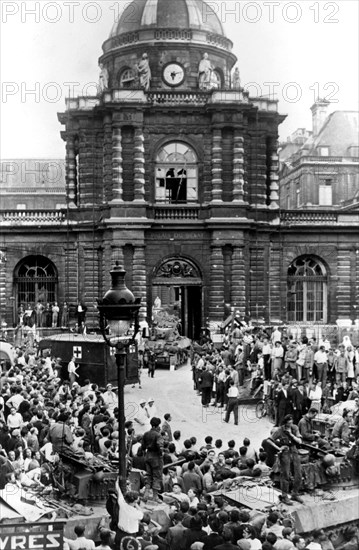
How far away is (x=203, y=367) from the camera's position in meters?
25.5

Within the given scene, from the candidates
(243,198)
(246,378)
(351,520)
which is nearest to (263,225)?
(243,198)

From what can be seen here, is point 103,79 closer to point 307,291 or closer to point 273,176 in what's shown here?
point 273,176

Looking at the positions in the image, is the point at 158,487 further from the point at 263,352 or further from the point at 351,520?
the point at 263,352

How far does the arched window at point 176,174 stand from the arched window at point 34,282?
7138mm

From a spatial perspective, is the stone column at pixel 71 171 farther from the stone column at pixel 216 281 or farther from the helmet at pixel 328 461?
the helmet at pixel 328 461

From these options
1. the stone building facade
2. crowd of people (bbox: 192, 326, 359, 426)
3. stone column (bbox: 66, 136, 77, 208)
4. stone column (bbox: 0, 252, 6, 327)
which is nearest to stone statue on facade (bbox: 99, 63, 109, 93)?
the stone building facade

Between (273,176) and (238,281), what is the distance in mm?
6779

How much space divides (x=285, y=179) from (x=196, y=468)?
54690 mm

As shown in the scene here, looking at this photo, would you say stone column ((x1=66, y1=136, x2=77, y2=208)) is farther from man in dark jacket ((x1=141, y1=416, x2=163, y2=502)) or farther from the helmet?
the helmet

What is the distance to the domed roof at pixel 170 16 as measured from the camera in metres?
41.4

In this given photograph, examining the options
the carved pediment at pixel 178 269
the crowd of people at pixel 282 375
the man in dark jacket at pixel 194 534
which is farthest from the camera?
the carved pediment at pixel 178 269

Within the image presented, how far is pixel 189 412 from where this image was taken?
928 inches

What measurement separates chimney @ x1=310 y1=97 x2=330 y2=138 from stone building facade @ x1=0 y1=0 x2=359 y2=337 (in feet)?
73.1

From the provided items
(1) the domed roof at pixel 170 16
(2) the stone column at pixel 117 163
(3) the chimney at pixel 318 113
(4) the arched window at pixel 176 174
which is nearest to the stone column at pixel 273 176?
(4) the arched window at pixel 176 174
